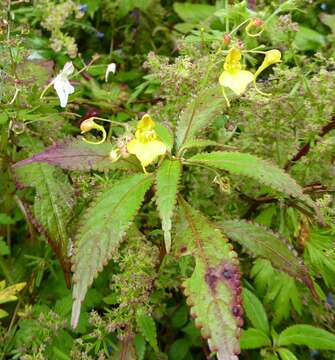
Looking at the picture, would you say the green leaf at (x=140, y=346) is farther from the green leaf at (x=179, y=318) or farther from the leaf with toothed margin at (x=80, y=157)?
the leaf with toothed margin at (x=80, y=157)

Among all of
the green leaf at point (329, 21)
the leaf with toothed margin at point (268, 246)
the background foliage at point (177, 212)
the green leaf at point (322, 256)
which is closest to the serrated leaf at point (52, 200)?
the background foliage at point (177, 212)

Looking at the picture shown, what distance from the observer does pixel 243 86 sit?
3.43 ft

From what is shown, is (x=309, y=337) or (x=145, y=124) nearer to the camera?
(x=145, y=124)

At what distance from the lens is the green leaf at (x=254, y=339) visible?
1.25 metres

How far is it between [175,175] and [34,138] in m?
0.49

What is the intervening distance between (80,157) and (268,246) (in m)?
0.42

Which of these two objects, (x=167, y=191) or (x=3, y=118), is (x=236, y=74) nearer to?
(x=167, y=191)

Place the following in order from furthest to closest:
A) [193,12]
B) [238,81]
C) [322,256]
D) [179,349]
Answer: [193,12] → [179,349] → [322,256] → [238,81]

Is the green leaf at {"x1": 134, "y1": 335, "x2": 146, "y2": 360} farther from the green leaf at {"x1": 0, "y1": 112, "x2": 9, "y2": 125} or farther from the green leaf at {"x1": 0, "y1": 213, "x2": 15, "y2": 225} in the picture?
the green leaf at {"x1": 0, "y1": 112, "x2": 9, "y2": 125}

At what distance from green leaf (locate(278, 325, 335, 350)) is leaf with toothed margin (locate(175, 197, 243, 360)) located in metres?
0.40

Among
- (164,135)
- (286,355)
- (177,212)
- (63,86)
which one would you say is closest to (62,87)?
(63,86)

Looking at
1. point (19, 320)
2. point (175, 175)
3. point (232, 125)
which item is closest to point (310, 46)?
point (232, 125)

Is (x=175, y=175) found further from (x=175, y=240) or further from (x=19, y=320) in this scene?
(x=19, y=320)

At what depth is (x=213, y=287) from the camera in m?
0.93
